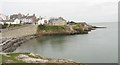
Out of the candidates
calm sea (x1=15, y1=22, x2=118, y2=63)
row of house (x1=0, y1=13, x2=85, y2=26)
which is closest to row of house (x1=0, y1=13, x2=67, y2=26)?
row of house (x1=0, y1=13, x2=85, y2=26)

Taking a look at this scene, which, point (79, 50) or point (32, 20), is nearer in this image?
point (79, 50)

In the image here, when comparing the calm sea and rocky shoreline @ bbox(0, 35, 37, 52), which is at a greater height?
rocky shoreline @ bbox(0, 35, 37, 52)

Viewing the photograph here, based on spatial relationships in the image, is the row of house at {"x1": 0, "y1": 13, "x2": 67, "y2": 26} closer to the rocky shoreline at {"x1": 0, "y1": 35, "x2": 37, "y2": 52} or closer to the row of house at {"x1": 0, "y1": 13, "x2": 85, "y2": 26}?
the row of house at {"x1": 0, "y1": 13, "x2": 85, "y2": 26}

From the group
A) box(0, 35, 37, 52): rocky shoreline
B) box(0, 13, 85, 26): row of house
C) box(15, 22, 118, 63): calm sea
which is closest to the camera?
box(15, 22, 118, 63): calm sea

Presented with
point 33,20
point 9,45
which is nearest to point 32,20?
point 33,20

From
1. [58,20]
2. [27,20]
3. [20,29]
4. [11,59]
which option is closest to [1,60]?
[11,59]

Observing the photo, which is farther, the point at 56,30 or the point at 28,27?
the point at 56,30

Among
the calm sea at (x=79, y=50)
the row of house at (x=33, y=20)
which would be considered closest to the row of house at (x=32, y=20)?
the row of house at (x=33, y=20)

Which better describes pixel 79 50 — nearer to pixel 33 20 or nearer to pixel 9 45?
pixel 9 45

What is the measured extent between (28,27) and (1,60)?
183ft

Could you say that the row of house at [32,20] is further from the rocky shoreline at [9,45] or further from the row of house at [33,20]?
the rocky shoreline at [9,45]

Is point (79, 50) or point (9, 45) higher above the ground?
point (9, 45)

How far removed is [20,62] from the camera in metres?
24.3

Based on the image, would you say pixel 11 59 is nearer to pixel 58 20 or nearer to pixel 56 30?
pixel 56 30
